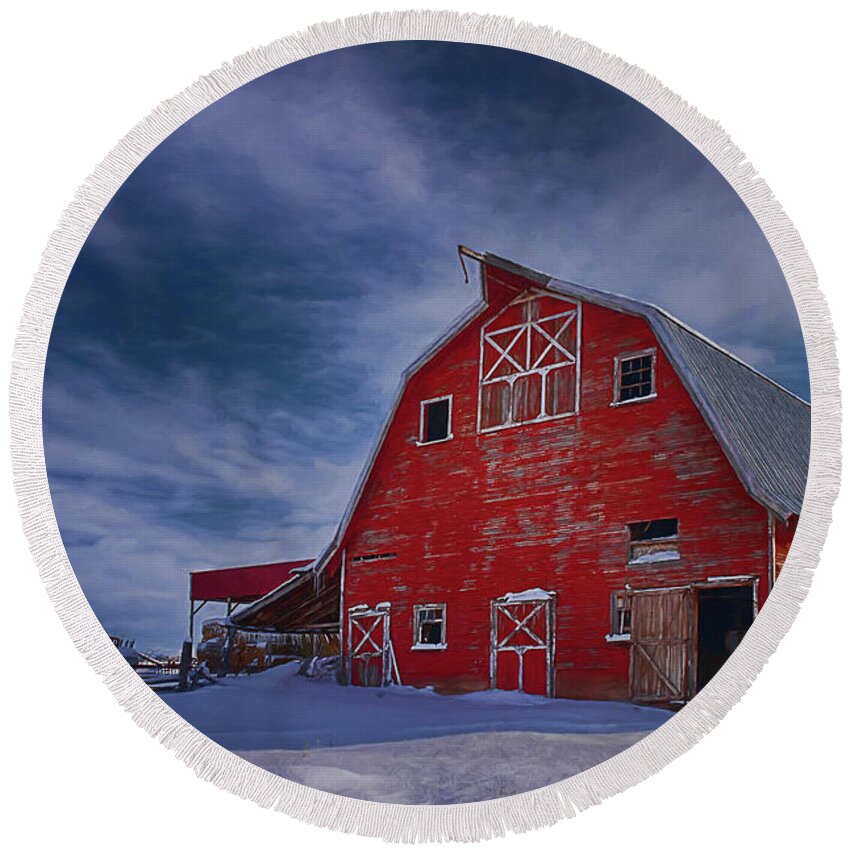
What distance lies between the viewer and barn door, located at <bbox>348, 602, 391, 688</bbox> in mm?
3764

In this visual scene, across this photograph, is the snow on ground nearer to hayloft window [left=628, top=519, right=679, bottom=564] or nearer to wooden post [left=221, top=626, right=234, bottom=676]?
wooden post [left=221, top=626, right=234, bottom=676]

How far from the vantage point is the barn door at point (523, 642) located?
11.8ft

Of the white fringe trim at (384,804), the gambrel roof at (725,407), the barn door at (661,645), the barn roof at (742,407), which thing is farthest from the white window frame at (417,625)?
the barn roof at (742,407)

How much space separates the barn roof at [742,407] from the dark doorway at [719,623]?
276 millimetres

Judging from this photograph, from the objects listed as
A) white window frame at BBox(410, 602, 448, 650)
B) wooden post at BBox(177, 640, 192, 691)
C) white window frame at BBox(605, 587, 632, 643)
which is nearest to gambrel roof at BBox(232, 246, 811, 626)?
wooden post at BBox(177, 640, 192, 691)

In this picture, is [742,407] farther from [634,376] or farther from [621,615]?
[621,615]

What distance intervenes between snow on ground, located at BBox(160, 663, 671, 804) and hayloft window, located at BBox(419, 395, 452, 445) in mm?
779

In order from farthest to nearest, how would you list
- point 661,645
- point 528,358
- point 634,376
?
point 528,358, point 634,376, point 661,645

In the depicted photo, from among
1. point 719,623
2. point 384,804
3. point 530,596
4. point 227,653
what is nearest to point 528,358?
point 530,596

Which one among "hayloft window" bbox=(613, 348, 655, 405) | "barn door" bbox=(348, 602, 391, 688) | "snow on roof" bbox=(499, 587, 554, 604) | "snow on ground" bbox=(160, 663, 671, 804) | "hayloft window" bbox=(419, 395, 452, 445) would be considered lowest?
"snow on ground" bbox=(160, 663, 671, 804)

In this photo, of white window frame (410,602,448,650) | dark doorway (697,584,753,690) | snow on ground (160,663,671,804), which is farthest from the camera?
white window frame (410,602,448,650)

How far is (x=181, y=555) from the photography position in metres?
3.78

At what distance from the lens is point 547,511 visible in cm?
368

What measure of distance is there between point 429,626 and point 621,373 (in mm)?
967
